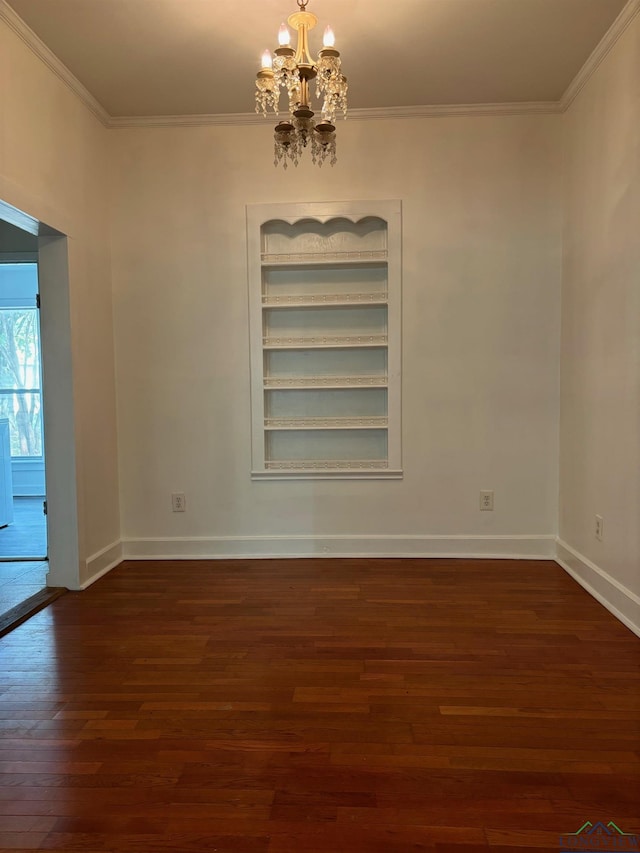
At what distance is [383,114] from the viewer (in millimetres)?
3463

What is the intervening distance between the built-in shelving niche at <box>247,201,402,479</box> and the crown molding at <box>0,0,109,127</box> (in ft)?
3.68

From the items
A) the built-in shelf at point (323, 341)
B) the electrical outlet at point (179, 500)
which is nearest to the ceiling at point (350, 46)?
the built-in shelf at point (323, 341)

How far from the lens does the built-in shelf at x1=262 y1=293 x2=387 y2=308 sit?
366 centimetres

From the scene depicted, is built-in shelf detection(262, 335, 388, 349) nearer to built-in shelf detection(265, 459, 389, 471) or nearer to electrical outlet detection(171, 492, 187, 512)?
built-in shelf detection(265, 459, 389, 471)

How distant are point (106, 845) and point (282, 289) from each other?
3185 mm

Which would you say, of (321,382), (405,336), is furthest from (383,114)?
(321,382)

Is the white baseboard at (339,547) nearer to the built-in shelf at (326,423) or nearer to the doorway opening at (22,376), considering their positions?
the built-in shelf at (326,423)

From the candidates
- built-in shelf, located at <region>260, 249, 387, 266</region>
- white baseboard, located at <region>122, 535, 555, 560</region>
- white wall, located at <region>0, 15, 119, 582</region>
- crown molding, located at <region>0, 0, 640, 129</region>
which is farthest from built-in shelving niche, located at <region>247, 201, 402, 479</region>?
white wall, located at <region>0, 15, 119, 582</region>

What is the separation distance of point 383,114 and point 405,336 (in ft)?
4.74

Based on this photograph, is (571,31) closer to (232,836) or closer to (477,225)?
(477,225)

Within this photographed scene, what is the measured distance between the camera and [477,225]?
3.51 m

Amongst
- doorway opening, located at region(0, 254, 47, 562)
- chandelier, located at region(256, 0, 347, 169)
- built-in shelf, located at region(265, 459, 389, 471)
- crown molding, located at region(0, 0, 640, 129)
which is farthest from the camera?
doorway opening, located at region(0, 254, 47, 562)

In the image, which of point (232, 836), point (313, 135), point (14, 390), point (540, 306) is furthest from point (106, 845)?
point (14, 390)

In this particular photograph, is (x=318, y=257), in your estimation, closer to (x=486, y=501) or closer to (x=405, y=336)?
(x=405, y=336)
